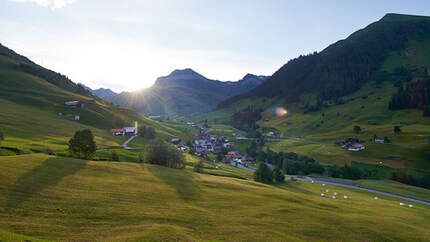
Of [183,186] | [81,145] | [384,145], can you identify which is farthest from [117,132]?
[384,145]

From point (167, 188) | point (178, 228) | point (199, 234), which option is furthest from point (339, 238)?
point (167, 188)

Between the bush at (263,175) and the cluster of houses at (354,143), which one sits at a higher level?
the cluster of houses at (354,143)

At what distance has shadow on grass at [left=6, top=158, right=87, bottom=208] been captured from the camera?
27066 mm

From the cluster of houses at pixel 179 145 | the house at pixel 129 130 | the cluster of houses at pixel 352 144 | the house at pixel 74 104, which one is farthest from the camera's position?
the house at pixel 74 104

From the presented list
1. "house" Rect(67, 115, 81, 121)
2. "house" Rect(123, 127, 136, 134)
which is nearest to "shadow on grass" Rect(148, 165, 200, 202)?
"house" Rect(123, 127, 136, 134)

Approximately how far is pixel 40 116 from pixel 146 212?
123 metres

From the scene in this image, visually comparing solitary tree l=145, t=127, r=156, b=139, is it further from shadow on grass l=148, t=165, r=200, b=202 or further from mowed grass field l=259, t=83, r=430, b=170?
shadow on grass l=148, t=165, r=200, b=202

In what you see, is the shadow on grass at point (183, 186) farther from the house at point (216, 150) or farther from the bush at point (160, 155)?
the house at point (216, 150)

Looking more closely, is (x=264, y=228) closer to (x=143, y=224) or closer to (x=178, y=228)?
(x=178, y=228)

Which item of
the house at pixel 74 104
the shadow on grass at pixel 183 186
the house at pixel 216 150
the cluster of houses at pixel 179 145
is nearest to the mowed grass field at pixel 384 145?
the house at pixel 216 150

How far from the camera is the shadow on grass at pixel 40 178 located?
2707 centimetres

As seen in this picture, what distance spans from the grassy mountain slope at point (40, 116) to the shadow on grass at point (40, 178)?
92.5 ft

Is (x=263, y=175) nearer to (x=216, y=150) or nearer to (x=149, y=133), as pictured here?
(x=149, y=133)

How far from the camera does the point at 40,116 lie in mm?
117688
